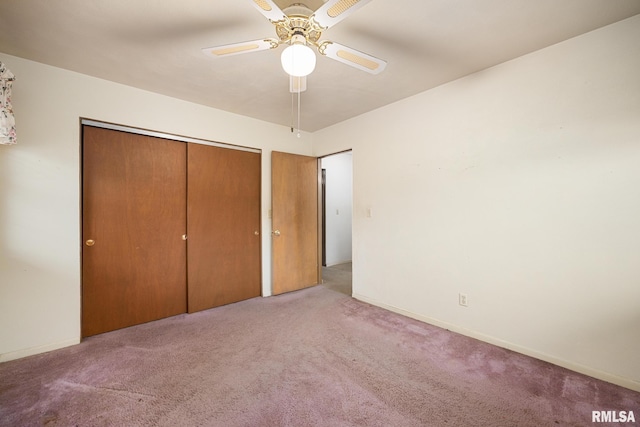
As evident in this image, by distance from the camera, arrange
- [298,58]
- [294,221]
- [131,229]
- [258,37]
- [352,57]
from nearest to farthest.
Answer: [298,58] < [352,57] < [258,37] < [131,229] < [294,221]

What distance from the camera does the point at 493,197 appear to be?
A: 89.6 inches

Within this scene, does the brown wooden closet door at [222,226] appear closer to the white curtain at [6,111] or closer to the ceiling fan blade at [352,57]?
the white curtain at [6,111]

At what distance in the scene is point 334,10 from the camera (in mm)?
1202

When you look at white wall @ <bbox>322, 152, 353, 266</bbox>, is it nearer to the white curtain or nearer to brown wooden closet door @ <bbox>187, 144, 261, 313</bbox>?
brown wooden closet door @ <bbox>187, 144, 261, 313</bbox>

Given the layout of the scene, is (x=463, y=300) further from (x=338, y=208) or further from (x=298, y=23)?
(x=338, y=208)

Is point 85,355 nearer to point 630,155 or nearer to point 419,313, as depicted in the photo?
point 419,313

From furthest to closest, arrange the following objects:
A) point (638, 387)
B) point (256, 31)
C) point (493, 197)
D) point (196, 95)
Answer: point (196, 95) → point (493, 197) → point (256, 31) → point (638, 387)

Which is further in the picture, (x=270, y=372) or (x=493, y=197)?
(x=493, y=197)

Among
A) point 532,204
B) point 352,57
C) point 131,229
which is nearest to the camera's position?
point 352,57

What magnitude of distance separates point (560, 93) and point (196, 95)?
11.0 feet

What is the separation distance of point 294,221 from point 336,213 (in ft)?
6.50

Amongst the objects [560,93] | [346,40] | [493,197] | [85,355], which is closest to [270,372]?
[85,355]

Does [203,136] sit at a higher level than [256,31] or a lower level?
lower

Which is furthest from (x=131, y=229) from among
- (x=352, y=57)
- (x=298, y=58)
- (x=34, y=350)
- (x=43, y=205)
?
(x=352, y=57)
